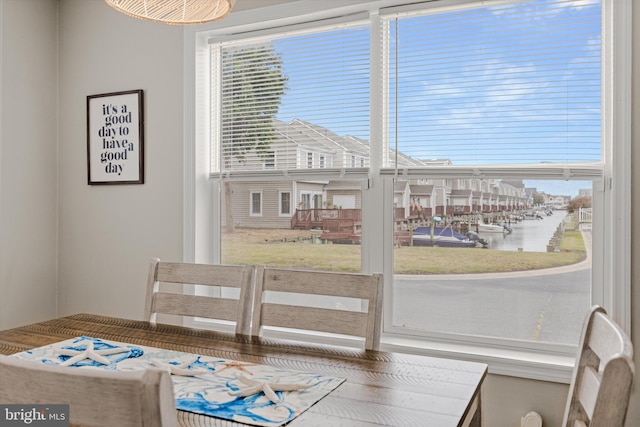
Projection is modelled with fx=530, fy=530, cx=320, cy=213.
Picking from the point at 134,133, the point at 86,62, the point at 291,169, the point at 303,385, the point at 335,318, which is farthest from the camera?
the point at 86,62

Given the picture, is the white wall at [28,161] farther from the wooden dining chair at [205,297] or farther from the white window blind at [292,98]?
the wooden dining chair at [205,297]

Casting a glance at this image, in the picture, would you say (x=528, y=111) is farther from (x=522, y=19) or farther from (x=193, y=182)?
(x=193, y=182)

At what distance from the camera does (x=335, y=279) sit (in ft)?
5.98

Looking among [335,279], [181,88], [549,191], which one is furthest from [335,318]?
[181,88]

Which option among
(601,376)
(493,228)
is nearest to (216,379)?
(601,376)

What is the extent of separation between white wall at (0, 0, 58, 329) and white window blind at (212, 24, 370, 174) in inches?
44.6

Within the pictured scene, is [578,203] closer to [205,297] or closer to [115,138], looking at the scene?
[205,297]

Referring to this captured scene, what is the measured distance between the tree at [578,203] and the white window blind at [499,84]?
0.16m

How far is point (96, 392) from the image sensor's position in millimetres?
741

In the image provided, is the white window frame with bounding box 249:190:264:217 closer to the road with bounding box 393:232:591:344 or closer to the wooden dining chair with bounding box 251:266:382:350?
the road with bounding box 393:232:591:344

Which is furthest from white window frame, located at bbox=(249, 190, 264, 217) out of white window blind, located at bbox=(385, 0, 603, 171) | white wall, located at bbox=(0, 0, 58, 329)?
white wall, located at bbox=(0, 0, 58, 329)

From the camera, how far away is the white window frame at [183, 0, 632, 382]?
203 centimetres

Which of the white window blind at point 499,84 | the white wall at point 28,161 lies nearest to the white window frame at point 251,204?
the white window blind at point 499,84

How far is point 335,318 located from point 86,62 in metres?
2.41
